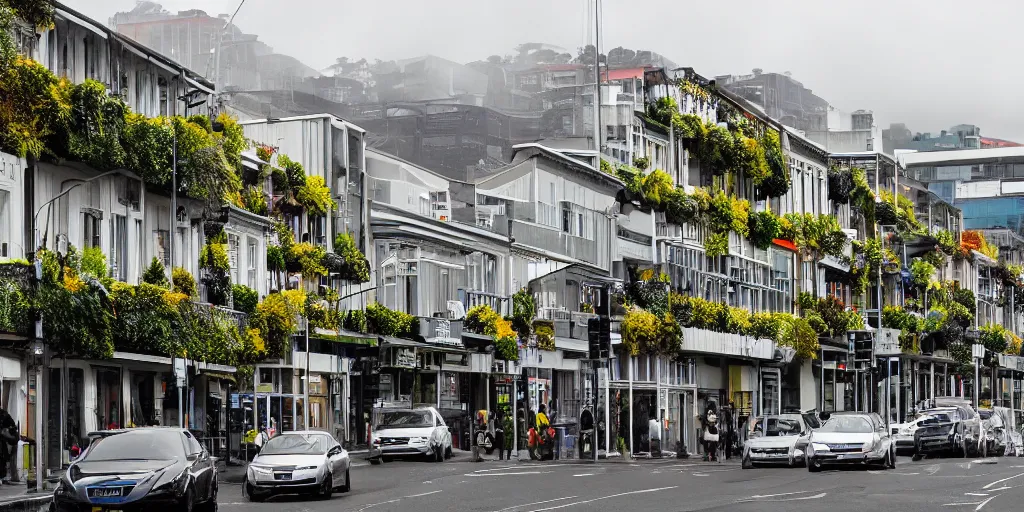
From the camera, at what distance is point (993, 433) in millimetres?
63406

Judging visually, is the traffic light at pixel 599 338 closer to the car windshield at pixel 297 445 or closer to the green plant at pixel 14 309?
the green plant at pixel 14 309

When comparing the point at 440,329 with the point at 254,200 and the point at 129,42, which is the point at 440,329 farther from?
the point at 129,42

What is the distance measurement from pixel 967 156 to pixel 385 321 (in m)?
103

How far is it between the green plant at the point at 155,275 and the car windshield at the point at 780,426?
55.8 ft

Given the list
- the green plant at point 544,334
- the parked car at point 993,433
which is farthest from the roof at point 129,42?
the parked car at point 993,433

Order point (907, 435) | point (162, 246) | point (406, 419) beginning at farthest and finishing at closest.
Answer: point (907, 435), point (406, 419), point (162, 246)

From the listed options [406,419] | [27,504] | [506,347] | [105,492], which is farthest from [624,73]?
Result: [105,492]

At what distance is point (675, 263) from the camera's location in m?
76.8

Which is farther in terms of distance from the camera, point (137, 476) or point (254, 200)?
point (254, 200)

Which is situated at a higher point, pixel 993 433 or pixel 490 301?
pixel 490 301

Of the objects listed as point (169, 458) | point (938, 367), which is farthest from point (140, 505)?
point (938, 367)

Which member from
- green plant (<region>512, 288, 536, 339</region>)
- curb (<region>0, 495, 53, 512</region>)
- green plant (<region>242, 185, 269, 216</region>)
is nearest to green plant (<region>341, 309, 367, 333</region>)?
→ green plant (<region>242, 185, 269, 216</region>)

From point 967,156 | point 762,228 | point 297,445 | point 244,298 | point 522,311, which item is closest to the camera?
point 297,445

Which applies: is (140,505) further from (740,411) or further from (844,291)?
(844,291)
